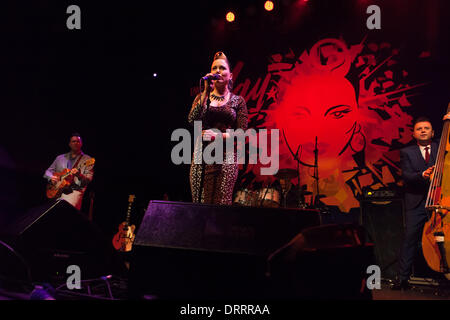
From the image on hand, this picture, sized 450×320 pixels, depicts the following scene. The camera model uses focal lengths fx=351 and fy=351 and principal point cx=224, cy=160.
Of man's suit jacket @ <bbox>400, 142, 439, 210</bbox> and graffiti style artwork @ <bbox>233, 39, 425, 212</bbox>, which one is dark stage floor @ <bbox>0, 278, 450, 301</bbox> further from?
graffiti style artwork @ <bbox>233, 39, 425, 212</bbox>

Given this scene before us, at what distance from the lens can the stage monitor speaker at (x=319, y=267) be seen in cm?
170

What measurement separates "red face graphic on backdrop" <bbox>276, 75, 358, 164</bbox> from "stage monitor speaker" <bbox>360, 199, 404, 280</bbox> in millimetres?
1285

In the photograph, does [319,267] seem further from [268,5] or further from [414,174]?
[268,5]

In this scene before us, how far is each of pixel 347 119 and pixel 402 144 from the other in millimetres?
936

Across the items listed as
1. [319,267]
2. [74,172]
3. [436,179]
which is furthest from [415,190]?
[74,172]

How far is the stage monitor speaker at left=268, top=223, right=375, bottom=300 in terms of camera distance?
170cm

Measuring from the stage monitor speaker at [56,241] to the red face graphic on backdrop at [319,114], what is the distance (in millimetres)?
4462

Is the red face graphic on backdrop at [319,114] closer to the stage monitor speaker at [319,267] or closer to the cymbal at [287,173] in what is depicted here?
the cymbal at [287,173]

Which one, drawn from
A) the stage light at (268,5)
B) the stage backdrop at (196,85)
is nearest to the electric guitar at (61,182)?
the stage backdrop at (196,85)

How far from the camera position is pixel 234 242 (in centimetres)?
188

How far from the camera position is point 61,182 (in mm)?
6008

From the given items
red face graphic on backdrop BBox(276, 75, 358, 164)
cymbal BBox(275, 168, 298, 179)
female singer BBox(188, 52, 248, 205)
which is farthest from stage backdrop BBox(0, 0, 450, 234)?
female singer BBox(188, 52, 248, 205)

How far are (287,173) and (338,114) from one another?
132cm

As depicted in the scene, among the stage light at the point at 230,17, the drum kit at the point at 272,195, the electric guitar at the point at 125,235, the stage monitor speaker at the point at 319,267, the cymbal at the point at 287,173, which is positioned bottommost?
the electric guitar at the point at 125,235
